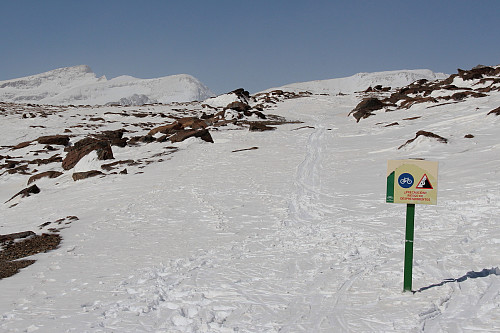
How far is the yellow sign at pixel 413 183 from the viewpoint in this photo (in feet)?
16.4

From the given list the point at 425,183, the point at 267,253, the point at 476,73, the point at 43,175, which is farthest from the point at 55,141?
the point at 476,73

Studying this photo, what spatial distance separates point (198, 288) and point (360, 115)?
105ft

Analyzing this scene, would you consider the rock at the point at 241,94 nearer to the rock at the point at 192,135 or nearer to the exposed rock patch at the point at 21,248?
the rock at the point at 192,135

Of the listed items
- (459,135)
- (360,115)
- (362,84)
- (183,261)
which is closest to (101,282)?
(183,261)

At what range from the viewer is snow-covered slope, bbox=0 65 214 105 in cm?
11769

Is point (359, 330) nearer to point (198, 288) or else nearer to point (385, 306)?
point (385, 306)

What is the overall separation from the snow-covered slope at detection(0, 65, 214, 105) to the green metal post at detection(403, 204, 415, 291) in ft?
375

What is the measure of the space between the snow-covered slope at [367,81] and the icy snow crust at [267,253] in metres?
102

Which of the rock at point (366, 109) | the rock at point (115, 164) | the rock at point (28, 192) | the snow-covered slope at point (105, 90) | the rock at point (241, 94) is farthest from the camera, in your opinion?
the snow-covered slope at point (105, 90)

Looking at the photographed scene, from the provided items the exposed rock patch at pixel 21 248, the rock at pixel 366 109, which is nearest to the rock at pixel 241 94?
the rock at pixel 366 109

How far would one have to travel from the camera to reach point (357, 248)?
24.9 ft

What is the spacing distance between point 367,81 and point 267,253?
121m

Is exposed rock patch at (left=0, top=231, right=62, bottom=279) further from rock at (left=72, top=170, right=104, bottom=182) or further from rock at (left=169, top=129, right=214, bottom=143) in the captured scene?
rock at (left=169, top=129, right=214, bottom=143)

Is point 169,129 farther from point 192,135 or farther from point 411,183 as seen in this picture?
point 411,183
